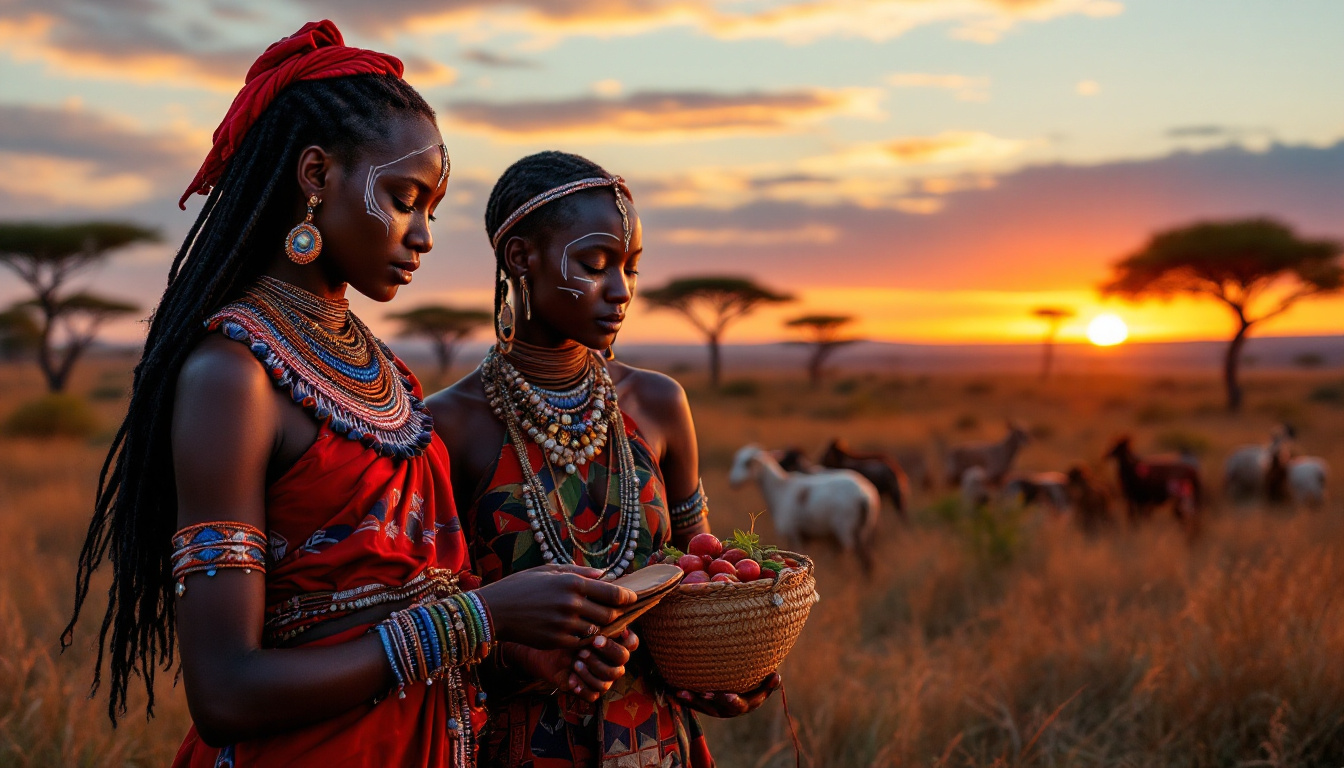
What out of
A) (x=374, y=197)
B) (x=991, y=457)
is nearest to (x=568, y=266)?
(x=374, y=197)

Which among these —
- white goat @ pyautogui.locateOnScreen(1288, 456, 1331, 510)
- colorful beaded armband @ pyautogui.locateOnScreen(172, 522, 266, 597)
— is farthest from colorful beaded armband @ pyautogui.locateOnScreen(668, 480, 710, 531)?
white goat @ pyautogui.locateOnScreen(1288, 456, 1331, 510)

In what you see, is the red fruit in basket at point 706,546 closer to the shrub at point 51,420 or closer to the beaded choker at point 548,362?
the beaded choker at point 548,362

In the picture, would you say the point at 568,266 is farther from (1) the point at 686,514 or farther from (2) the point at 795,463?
(2) the point at 795,463

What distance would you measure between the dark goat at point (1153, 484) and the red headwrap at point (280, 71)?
10.3 meters

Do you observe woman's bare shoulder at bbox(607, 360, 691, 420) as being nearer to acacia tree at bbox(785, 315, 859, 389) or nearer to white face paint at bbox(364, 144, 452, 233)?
white face paint at bbox(364, 144, 452, 233)

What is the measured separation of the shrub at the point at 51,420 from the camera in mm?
19172

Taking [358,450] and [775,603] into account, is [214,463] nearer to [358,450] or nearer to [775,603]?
[358,450]

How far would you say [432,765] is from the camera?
206cm

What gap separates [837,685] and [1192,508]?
6.84m

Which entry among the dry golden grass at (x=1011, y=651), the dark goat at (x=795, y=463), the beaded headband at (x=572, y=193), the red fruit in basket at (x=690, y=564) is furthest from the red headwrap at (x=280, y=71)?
the dark goat at (x=795, y=463)

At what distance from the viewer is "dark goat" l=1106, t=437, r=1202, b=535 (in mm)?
10695

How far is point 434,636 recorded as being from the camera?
1.89 meters

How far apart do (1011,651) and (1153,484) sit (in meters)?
5.73

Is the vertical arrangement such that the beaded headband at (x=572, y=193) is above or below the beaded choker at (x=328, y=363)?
above
